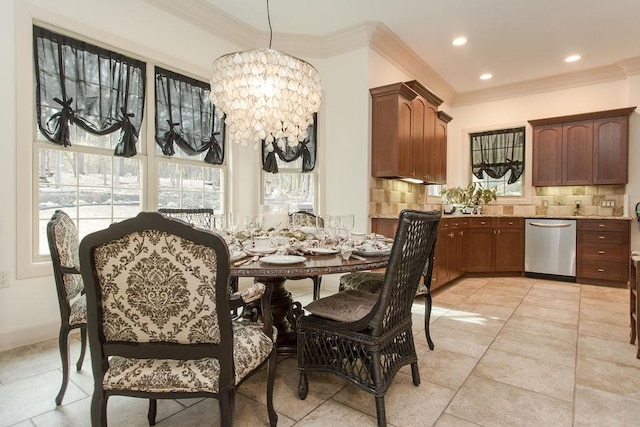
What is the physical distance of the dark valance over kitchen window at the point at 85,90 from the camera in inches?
108

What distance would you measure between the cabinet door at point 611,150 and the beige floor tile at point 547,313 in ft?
8.43

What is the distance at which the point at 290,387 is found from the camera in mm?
2051

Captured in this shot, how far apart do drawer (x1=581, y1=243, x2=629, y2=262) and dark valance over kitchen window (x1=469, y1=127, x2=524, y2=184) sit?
1584mm

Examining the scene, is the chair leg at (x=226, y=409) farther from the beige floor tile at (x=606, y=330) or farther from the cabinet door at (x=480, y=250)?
the cabinet door at (x=480, y=250)

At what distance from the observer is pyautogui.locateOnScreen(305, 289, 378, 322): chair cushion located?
1.84m

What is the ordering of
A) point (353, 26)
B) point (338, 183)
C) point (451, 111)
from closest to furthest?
1. point (353, 26)
2. point (338, 183)
3. point (451, 111)

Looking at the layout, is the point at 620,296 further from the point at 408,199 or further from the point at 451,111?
the point at 451,111

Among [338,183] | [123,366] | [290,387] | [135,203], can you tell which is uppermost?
[338,183]

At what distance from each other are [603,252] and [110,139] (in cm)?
608

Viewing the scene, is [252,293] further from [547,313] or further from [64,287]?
[547,313]

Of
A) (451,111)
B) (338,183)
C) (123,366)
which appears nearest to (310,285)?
(338,183)

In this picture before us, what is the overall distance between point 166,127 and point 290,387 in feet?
9.22

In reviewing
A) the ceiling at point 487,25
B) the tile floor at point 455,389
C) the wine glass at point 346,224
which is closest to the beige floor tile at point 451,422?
the tile floor at point 455,389

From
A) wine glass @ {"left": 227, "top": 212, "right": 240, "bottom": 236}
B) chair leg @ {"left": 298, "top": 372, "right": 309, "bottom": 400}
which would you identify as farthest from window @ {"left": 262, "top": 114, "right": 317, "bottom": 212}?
chair leg @ {"left": 298, "top": 372, "right": 309, "bottom": 400}
